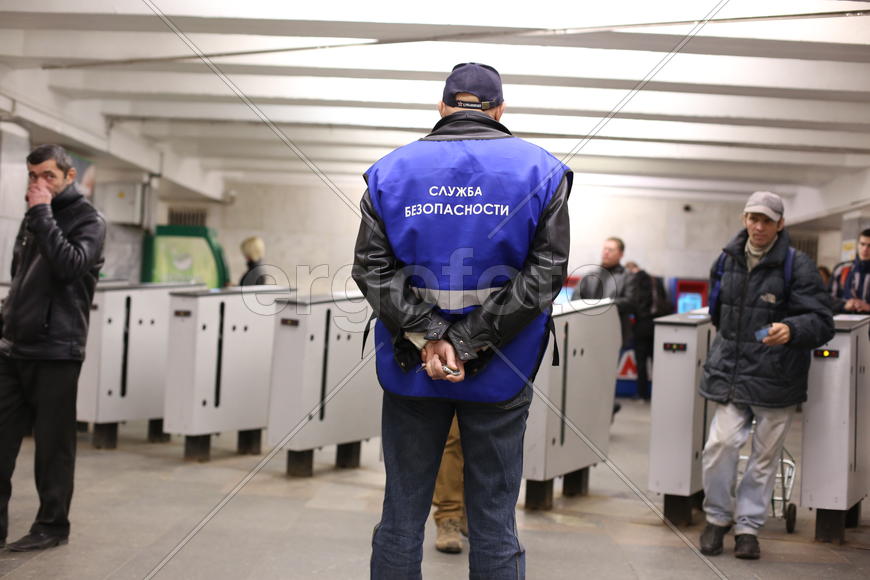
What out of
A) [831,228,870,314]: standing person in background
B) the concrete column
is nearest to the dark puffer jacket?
[831,228,870,314]: standing person in background

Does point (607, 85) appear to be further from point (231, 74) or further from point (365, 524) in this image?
point (365, 524)

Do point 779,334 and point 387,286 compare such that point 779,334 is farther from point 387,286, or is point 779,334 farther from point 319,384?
point 319,384

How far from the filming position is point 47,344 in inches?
160

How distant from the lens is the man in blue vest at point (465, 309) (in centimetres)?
249

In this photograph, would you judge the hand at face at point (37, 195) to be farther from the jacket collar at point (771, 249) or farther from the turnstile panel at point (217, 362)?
the jacket collar at point (771, 249)

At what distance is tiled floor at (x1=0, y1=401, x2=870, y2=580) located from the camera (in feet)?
13.3

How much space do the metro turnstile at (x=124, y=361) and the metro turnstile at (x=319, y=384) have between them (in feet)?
5.09

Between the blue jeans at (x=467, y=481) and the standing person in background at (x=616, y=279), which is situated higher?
the standing person in background at (x=616, y=279)

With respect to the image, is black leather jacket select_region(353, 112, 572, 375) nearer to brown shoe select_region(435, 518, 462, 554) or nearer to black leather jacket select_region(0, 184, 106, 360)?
black leather jacket select_region(0, 184, 106, 360)

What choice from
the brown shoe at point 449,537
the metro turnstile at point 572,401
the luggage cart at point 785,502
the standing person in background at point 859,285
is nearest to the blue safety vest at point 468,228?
the brown shoe at point 449,537

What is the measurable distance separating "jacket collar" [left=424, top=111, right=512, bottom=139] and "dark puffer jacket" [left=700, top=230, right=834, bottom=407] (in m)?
2.48

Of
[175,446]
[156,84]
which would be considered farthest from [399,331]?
[156,84]

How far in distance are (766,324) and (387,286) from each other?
278 cm

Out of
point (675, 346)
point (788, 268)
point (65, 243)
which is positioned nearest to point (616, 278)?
point (675, 346)
